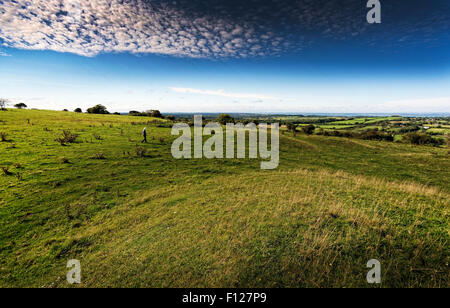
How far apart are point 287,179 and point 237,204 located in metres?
7.52

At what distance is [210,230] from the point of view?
8422mm

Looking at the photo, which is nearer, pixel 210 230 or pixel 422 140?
pixel 210 230

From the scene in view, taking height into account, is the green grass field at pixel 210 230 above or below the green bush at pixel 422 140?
below

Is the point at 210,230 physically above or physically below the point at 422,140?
below

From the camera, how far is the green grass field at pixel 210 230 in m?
5.89

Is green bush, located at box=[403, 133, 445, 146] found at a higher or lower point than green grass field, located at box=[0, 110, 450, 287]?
higher

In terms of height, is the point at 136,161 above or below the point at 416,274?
above

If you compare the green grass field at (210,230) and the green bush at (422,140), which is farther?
the green bush at (422,140)

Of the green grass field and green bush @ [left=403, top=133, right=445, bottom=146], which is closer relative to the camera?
the green grass field

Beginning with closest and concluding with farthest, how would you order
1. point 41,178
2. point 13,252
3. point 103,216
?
point 13,252 → point 103,216 → point 41,178

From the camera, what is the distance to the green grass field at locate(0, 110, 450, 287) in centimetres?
589
